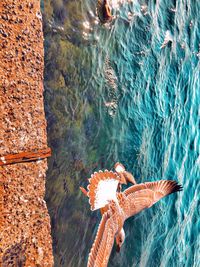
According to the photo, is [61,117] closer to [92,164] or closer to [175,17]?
[92,164]

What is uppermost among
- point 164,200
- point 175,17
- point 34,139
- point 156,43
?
point 175,17

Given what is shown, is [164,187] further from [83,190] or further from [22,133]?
[22,133]

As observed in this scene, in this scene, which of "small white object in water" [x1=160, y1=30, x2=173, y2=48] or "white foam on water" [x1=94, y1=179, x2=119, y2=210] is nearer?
"white foam on water" [x1=94, y1=179, x2=119, y2=210]

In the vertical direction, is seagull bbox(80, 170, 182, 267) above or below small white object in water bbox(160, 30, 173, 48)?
below

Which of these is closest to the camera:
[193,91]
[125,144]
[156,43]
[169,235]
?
[125,144]

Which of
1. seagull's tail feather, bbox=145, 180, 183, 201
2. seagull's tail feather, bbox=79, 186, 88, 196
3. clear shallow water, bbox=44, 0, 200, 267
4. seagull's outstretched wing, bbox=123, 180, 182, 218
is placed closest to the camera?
clear shallow water, bbox=44, 0, 200, 267

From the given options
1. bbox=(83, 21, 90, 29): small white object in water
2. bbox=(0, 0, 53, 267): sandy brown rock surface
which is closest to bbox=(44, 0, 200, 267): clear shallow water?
bbox=(83, 21, 90, 29): small white object in water

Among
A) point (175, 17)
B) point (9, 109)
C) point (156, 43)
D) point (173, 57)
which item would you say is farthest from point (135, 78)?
point (9, 109)

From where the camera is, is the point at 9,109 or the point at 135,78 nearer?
the point at 9,109

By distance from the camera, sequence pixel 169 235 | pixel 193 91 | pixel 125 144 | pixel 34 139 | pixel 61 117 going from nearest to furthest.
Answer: pixel 34 139 < pixel 61 117 < pixel 125 144 < pixel 169 235 < pixel 193 91

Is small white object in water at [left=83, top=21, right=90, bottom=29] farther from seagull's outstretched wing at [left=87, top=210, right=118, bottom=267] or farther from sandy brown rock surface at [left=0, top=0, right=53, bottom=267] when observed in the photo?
seagull's outstretched wing at [left=87, top=210, right=118, bottom=267]
